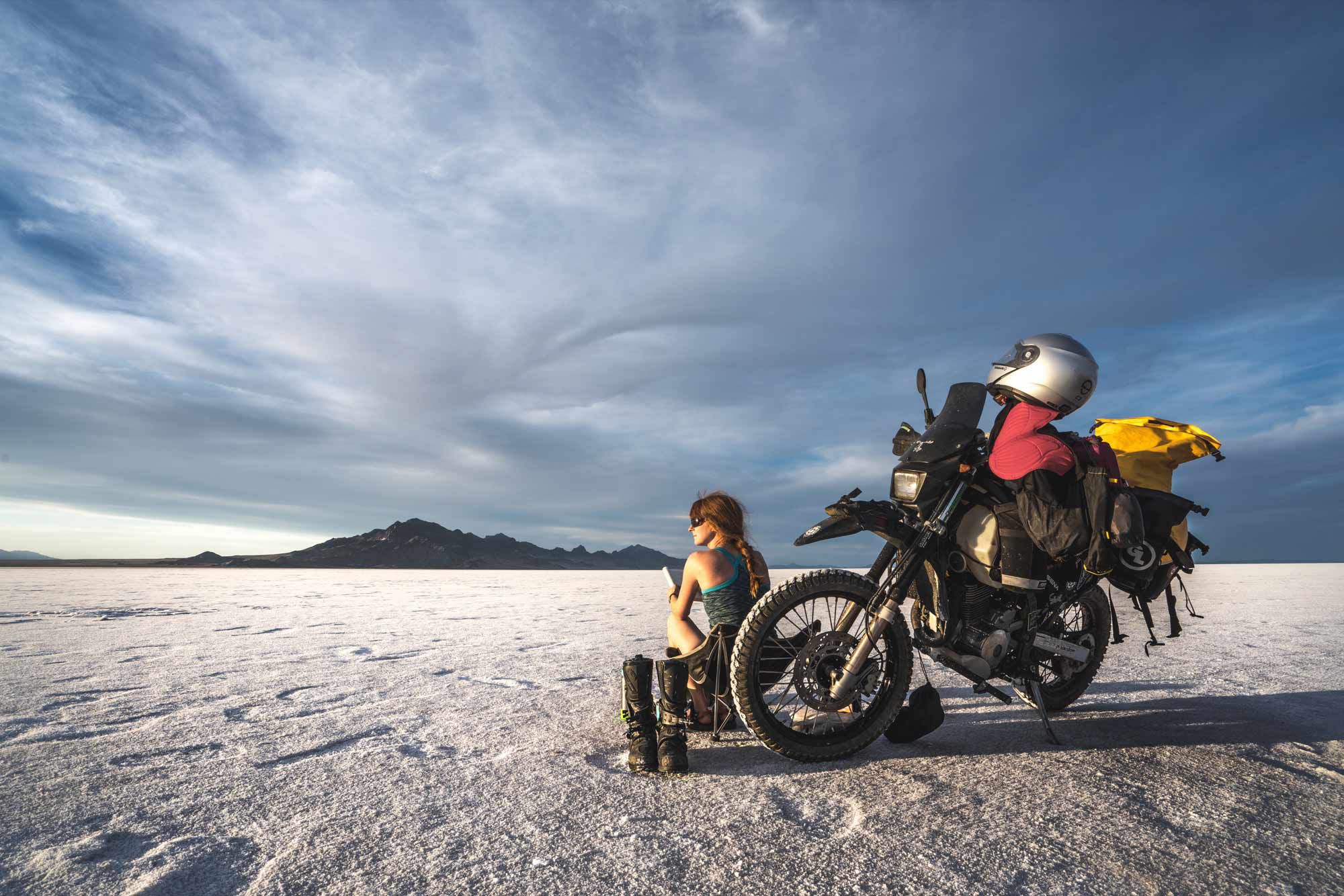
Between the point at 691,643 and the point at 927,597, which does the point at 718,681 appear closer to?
the point at 691,643

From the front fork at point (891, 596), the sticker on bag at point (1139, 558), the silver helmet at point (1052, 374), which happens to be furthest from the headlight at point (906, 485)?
the sticker on bag at point (1139, 558)

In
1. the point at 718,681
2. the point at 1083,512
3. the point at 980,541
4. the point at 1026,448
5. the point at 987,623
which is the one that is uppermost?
the point at 1026,448

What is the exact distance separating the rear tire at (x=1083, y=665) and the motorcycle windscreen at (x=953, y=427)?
143 cm

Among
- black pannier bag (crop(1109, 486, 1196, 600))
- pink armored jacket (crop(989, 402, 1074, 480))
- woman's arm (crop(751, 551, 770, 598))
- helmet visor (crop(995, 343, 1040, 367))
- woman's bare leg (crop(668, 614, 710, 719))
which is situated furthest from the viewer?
woman's arm (crop(751, 551, 770, 598))

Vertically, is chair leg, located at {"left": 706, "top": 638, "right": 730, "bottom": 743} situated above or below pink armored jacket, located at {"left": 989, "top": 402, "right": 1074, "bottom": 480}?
below

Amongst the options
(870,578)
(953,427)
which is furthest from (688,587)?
(953,427)

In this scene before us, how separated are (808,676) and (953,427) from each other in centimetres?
140

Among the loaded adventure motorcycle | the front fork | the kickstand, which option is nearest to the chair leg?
the loaded adventure motorcycle

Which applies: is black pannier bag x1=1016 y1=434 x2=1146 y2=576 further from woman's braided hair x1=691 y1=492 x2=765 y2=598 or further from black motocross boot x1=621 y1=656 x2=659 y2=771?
black motocross boot x1=621 y1=656 x2=659 y2=771

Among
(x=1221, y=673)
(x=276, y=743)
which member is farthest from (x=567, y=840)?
(x=1221, y=673)

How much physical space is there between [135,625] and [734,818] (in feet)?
31.4

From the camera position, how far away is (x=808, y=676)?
3.10 m

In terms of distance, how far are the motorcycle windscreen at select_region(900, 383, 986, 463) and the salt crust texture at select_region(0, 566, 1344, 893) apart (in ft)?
4.74

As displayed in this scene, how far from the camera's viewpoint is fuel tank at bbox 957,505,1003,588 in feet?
10.6
